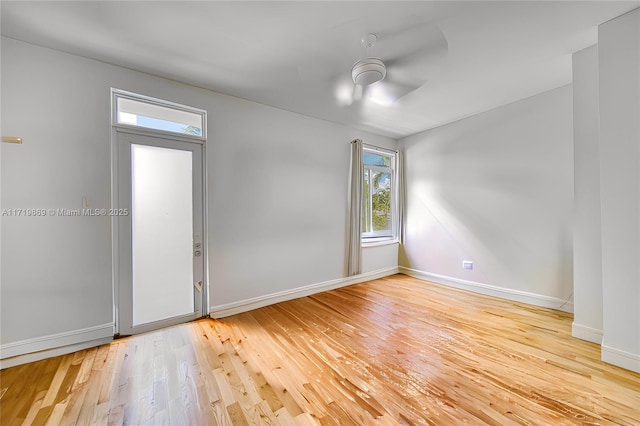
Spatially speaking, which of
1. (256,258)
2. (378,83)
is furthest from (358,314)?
(378,83)

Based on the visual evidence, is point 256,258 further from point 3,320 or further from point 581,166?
point 581,166

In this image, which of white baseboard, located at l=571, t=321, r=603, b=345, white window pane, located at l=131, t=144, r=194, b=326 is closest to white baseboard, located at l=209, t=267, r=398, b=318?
white window pane, located at l=131, t=144, r=194, b=326

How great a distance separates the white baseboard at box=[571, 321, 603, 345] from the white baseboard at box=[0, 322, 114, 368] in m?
4.71

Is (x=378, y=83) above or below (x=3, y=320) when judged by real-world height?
above

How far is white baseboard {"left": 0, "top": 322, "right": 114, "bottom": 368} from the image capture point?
202cm

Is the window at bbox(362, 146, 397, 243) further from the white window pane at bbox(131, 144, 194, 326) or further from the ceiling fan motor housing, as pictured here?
the white window pane at bbox(131, 144, 194, 326)

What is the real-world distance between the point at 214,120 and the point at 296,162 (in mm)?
1264

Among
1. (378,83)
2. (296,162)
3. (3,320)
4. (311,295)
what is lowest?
(311,295)

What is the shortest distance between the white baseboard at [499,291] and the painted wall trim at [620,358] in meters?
1.19

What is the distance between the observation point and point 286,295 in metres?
3.59

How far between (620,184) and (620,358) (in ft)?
4.65

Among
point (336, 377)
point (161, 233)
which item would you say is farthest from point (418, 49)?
point (161, 233)

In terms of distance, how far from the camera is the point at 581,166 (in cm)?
238

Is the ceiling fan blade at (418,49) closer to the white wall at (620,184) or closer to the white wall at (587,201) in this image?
the white wall at (620,184)
